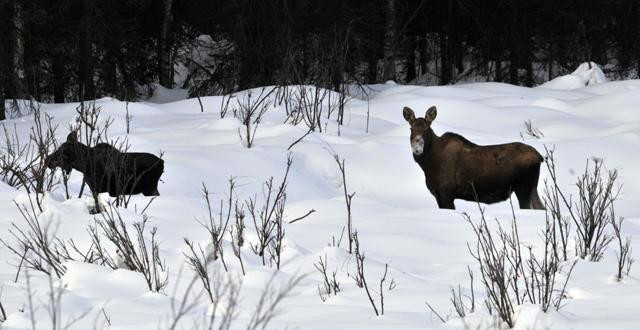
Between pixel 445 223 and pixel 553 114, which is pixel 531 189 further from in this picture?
pixel 553 114

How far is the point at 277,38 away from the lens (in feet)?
58.0

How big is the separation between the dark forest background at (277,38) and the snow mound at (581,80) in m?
4.12

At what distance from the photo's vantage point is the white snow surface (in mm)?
3918

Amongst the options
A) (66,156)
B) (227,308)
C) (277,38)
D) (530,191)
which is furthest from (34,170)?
(277,38)

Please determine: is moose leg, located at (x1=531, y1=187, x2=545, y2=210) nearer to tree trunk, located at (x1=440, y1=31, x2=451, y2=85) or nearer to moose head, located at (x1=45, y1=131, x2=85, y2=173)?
moose head, located at (x1=45, y1=131, x2=85, y2=173)

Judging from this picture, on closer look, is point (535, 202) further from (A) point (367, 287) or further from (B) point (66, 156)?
(B) point (66, 156)

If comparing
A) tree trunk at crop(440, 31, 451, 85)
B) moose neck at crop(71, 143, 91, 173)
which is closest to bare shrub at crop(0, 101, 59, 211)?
moose neck at crop(71, 143, 91, 173)

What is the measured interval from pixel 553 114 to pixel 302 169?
483cm

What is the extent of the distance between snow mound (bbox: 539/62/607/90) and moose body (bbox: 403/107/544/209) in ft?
36.6

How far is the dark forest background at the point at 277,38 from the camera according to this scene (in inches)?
690

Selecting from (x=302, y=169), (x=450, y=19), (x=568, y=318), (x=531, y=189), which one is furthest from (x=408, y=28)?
(x=568, y=318)

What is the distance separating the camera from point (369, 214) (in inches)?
270

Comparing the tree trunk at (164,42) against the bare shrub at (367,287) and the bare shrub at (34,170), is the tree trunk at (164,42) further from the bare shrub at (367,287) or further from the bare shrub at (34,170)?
the bare shrub at (367,287)

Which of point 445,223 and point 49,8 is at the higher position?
point 49,8
